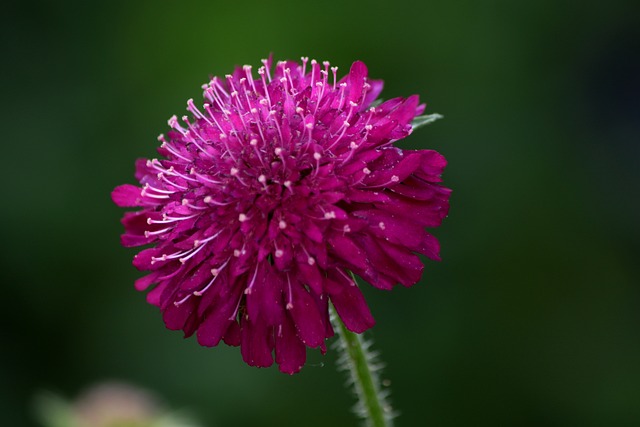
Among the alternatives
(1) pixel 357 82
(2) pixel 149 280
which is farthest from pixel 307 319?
(1) pixel 357 82

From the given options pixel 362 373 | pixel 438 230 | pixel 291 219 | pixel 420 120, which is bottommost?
pixel 362 373

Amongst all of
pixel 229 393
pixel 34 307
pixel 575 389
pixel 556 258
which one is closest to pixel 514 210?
pixel 556 258

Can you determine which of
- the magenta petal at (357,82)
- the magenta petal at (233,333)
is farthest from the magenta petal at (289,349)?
the magenta petal at (357,82)

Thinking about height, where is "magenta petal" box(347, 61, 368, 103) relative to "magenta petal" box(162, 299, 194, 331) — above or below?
above

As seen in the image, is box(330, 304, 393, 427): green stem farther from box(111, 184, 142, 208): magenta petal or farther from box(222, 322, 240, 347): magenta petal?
box(111, 184, 142, 208): magenta petal

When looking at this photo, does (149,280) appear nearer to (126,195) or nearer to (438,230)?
(126,195)

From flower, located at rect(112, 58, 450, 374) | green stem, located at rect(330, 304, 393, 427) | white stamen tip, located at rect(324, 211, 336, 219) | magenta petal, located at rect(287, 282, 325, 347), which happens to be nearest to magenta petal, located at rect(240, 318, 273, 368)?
flower, located at rect(112, 58, 450, 374)

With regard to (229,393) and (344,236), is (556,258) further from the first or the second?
(344,236)
